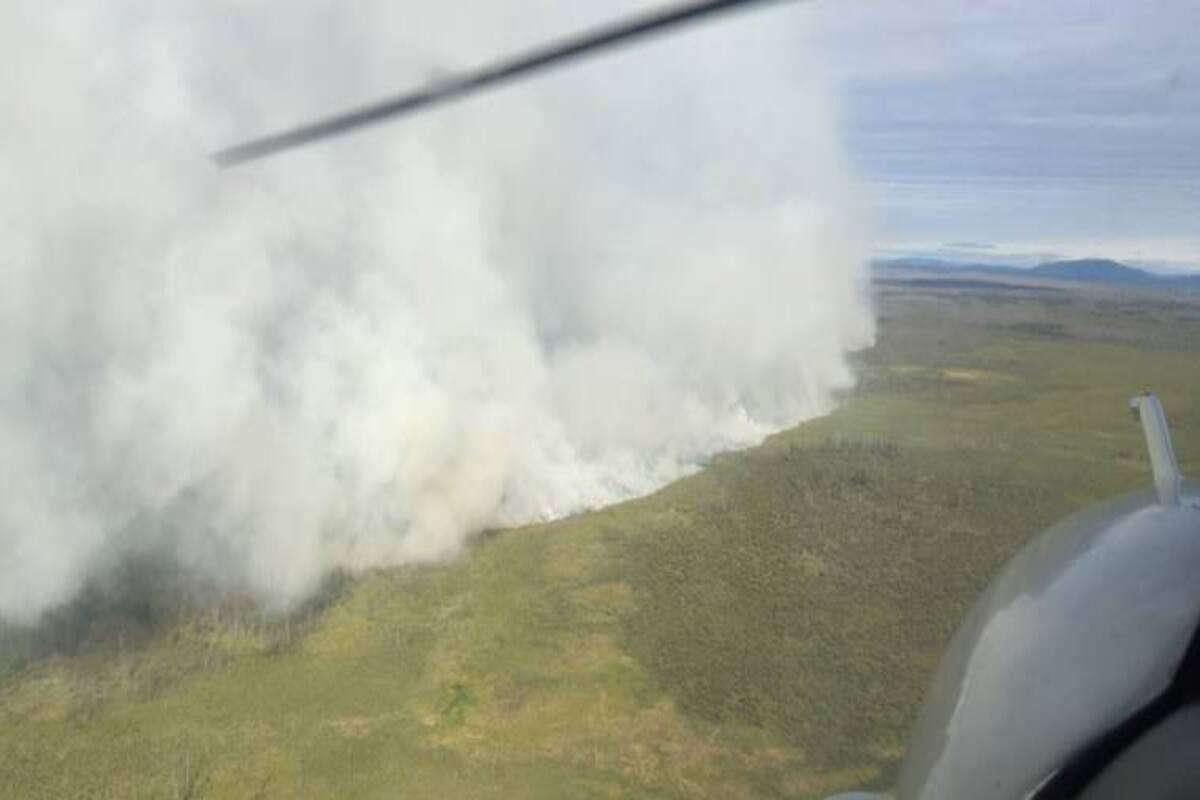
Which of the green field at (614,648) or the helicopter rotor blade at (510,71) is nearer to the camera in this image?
the helicopter rotor blade at (510,71)

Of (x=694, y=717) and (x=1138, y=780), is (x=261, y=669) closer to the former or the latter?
(x=694, y=717)

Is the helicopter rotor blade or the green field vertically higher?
the helicopter rotor blade

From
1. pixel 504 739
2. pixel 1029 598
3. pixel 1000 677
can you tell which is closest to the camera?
pixel 1000 677

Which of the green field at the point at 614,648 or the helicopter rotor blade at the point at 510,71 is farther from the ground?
the helicopter rotor blade at the point at 510,71

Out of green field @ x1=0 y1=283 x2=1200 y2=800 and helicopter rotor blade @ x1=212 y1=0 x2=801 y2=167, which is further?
green field @ x1=0 y1=283 x2=1200 y2=800

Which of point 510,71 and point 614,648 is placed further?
point 614,648

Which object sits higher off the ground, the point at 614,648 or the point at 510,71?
the point at 510,71

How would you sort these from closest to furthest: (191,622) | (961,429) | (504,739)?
(504,739) → (191,622) → (961,429)

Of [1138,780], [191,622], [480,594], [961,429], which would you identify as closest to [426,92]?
[1138,780]
